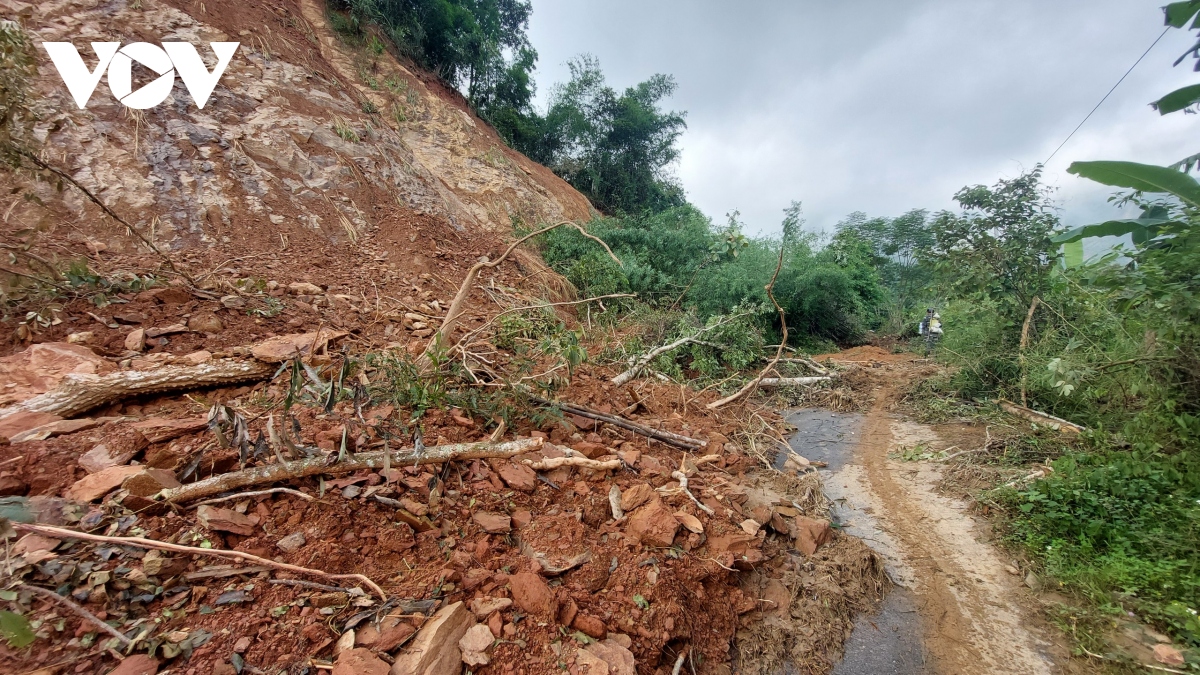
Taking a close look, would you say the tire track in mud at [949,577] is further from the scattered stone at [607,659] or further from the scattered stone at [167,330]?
the scattered stone at [167,330]

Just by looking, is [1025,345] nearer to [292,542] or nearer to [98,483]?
[292,542]

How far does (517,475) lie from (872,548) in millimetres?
2445

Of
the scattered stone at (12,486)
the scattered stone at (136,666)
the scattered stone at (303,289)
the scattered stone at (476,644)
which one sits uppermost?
the scattered stone at (303,289)

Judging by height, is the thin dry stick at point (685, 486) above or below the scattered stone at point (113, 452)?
below

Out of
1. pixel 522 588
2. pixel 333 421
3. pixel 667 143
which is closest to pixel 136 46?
pixel 333 421

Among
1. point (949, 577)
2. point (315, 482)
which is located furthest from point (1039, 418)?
point (315, 482)

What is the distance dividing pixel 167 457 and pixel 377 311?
3.05 metres

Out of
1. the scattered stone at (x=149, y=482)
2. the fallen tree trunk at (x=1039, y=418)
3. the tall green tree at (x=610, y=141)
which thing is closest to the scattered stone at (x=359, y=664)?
the scattered stone at (x=149, y=482)

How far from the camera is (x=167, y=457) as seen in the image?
195 centimetres

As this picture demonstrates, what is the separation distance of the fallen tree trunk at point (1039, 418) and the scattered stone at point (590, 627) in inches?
191

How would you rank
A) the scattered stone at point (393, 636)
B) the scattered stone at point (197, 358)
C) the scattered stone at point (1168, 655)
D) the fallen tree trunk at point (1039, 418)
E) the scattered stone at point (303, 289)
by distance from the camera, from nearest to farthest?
the scattered stone at point (393, 636)
the scattered stone at point (1168, 655)
the scattered stone at point (197, 358)
the fallen tree trunk at point (1039, 418)
the scattered stone at point (303, 289)

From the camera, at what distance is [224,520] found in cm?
172

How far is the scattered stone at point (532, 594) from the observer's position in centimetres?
182

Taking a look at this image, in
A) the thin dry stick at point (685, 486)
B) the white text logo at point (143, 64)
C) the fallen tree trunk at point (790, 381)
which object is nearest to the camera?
the thin dry stick at point (685, 486)
